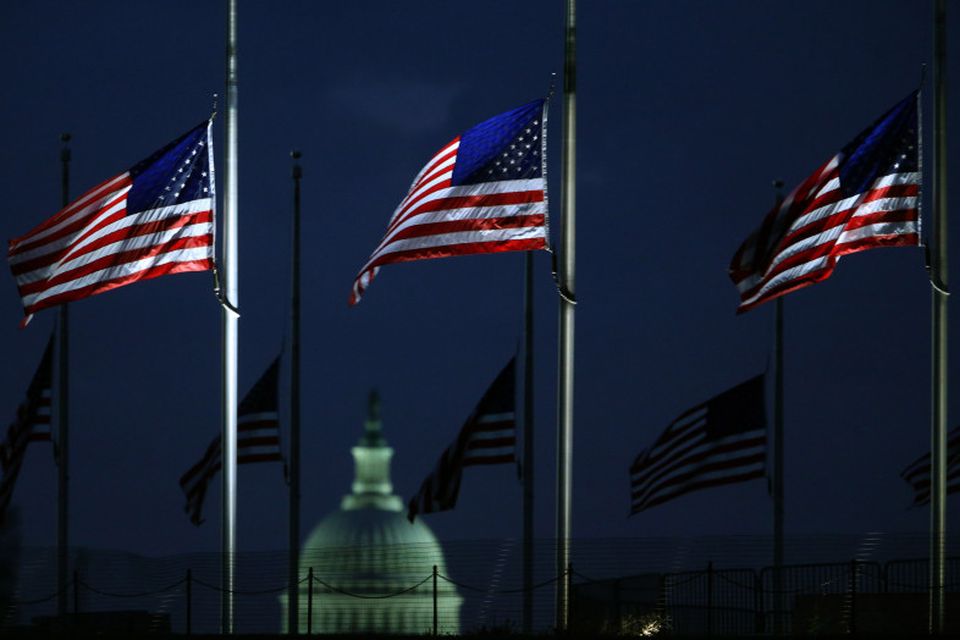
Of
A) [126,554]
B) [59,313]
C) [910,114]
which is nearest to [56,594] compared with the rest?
[126,554]

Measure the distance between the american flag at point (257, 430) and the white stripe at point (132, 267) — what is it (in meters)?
12.7

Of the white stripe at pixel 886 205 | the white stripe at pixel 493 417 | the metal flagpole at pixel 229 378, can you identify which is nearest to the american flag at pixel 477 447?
the white stripe at pixel 493 417

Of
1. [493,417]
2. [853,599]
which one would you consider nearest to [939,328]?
[853,599]

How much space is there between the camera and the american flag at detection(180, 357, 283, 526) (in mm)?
44125

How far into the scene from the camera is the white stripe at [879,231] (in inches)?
1228

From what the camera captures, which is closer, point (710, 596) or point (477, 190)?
point (477, 190)

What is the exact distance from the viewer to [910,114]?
32.0 metres

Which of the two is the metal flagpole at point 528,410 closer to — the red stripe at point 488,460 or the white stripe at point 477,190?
the red stripe at point 488,460

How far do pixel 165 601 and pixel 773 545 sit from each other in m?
12.1

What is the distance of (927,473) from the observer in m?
45.2

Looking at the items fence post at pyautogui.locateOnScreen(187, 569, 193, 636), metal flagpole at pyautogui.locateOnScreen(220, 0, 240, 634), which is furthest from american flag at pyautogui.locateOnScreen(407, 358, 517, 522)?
metal flagpole at pyautogui.locateOnScreen(220, 0, 240, 634)

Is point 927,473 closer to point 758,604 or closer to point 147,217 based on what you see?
point 758,604

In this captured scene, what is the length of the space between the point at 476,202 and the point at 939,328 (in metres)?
6.91

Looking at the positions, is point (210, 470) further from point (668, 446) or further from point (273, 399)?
point (668, 446)
